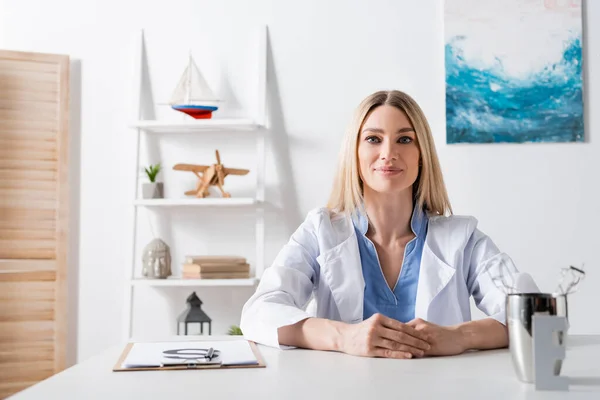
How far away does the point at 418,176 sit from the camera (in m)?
2.08

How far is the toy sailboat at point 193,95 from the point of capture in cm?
309

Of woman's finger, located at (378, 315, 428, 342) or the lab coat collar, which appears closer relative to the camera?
woman's finger, located at (378, 315, 428, 342)

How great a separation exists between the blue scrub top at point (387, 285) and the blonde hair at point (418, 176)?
4.3 inches

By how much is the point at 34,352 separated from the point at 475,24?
2.40 meters

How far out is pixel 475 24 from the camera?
10.5ft

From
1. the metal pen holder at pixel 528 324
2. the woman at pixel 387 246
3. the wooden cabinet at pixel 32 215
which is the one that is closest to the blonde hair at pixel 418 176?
the woman at pixel 387 246

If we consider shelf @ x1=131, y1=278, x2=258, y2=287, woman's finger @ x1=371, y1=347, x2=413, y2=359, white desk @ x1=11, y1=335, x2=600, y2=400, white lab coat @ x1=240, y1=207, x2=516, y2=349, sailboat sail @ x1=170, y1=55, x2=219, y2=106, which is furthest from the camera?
sailboat sail @ x1=170, y1=55, x2=219, y2=106

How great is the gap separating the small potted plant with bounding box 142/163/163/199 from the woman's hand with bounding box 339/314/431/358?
74.4 inches

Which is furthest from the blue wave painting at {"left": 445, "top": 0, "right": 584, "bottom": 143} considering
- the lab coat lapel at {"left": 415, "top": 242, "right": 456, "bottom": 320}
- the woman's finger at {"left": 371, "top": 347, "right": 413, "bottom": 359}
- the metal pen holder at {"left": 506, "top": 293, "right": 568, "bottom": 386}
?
the metal pen holder at {"left": 506, "top": 293, "right": 568, "bottom": 386}

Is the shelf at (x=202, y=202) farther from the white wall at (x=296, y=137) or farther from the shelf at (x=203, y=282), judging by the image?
the shelf at (x=203, y=282)

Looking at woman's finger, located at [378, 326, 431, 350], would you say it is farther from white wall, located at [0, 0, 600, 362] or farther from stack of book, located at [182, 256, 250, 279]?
white wall, located at [0, 0, 600, 362]

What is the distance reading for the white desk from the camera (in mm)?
1010

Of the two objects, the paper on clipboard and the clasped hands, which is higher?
the clasped hands

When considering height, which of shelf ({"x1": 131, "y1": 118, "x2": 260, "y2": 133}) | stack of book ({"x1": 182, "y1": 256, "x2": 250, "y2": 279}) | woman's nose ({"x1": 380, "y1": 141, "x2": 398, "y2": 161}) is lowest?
stack of book ({"x1": 182, "y1": 256, "x2": 250, "y2": 279})
